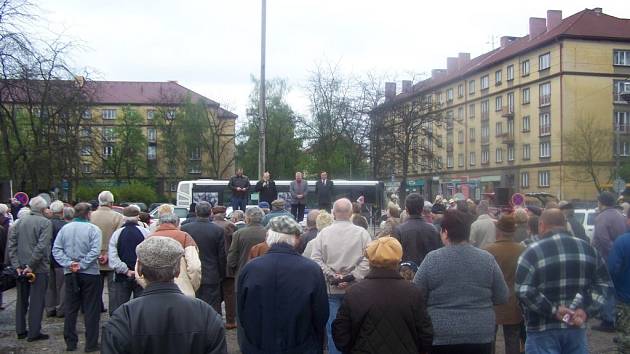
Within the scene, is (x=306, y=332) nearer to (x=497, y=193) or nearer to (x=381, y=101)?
(x=497, y=193)

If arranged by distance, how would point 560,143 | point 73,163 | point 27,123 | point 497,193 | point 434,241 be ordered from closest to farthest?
1. point 434,241
2. point 497,193
3. point 73,163
4. point 27,123
5. point 560,143

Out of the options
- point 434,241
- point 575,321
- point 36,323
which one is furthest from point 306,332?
point 36,323

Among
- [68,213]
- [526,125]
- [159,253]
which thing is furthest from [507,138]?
[159,253]

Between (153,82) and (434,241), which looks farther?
(153,82)

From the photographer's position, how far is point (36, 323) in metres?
9.78

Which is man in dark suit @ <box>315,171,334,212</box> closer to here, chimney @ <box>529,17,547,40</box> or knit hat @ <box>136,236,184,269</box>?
knit hat @ <box>136,236,184,269</box>

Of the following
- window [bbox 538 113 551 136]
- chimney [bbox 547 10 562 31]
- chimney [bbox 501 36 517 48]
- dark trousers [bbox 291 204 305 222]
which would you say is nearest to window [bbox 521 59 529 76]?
chimney [bbox 547 10 562 31]

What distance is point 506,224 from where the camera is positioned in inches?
278

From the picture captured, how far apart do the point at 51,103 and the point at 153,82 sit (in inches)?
3081

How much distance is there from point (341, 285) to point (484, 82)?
7330 centimetres

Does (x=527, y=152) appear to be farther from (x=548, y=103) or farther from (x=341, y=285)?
(x=341, y=285)

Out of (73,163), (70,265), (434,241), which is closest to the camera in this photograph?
(434,241)

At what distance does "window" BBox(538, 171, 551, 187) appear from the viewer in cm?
6433

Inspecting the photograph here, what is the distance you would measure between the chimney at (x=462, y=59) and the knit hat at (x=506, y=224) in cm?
8412
